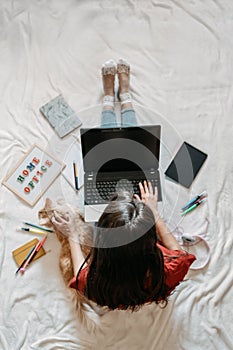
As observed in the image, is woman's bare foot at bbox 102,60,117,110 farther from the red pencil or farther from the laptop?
the red pencil

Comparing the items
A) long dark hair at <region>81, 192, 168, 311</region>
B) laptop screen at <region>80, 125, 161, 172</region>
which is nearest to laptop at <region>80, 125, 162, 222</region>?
laptop screen at <region>80, 125, 161, 172</region>

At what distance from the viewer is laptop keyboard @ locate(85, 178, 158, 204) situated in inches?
53.1

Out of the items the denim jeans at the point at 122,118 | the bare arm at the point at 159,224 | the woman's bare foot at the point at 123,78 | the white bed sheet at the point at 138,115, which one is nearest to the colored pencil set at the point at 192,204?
the white bed sheet at the point at 138,115

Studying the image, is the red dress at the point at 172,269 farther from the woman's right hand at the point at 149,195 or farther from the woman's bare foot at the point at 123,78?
A: the woman's bare foot at the point at 123,78

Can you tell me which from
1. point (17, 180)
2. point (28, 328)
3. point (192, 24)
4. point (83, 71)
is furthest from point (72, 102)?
point (28, 328)

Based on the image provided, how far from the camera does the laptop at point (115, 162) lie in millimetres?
1307

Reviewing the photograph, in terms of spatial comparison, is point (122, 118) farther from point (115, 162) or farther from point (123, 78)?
point (115, 162)

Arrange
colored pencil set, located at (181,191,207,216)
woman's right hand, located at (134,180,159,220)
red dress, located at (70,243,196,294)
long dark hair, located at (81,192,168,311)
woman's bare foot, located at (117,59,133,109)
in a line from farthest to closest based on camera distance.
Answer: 1. woman's bare foot, located at (117,59,133,109)
2. colored pencil set, located at (181,191,207,216)
3. woman's right hand, located at (134,180,159,220)
4. red dress, located at (70,243,196,294)
5. long dark hair, located at (81,192,168,311)

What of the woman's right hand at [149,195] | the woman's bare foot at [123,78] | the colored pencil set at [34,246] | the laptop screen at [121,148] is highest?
the woman's bare foot at [123,78]

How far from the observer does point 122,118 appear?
156 cm

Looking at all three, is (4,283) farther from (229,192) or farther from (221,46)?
(221,46)

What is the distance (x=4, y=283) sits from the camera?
1400 millimetres

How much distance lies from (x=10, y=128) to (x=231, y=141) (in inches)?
36.5

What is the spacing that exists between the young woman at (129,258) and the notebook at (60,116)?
0.41m
